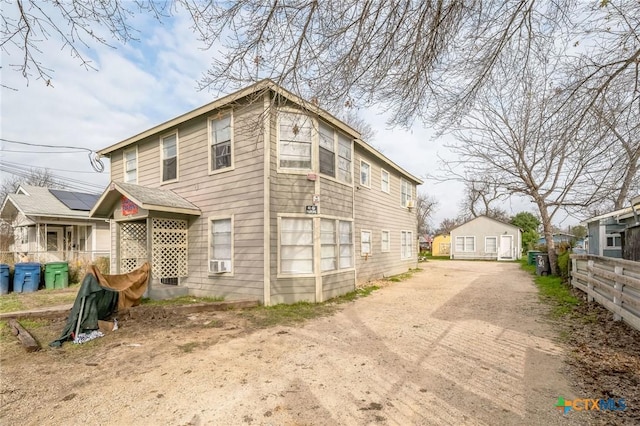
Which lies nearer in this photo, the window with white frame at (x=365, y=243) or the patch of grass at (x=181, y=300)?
the patch of grass at (x=181, y=300)

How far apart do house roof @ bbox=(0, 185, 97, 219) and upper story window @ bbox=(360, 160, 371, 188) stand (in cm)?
1173

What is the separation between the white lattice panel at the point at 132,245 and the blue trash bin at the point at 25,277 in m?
4.17

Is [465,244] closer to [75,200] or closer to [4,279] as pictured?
[75,200]

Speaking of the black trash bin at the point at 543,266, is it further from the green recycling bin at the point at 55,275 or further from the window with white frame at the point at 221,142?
the green recycling bin at the point at 55,275

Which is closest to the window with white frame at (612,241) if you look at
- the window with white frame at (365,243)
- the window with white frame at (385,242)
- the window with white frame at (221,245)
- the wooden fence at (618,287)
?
the wooden fence at (618,287)

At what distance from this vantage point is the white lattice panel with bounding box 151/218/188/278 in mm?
8469

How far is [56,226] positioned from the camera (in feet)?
54.6

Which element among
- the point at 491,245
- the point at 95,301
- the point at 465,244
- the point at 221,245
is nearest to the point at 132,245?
the point at 221,245

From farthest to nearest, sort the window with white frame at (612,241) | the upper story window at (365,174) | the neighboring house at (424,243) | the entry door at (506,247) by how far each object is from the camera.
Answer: the neighboring house at (424,243) < the entry door at (506,247) < the window with white frame at (612,241) < the upper story window at (365,174)

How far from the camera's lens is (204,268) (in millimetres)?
8742

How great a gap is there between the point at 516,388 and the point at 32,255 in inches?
768

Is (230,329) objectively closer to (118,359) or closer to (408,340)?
(118,359)

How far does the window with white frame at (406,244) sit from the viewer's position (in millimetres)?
15648

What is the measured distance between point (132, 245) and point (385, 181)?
9610mm
